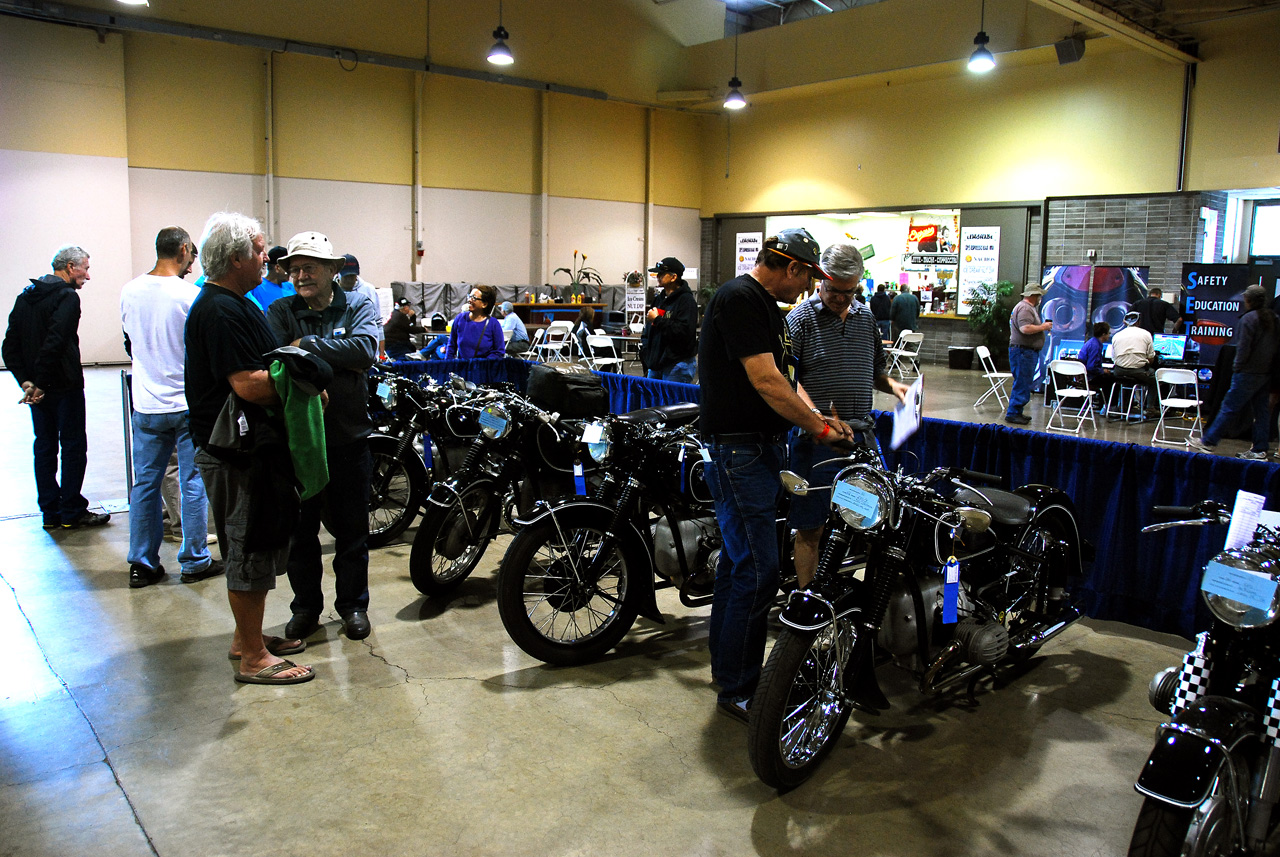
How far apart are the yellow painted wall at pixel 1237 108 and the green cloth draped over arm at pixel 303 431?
589 inches

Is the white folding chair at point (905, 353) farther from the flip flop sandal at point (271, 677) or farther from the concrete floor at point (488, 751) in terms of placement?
the flip flop sandal at point (271, 677)

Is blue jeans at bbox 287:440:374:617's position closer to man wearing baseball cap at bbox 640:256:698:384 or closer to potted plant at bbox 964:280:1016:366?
man wearing baseball cap at bbox 640:256:698:384

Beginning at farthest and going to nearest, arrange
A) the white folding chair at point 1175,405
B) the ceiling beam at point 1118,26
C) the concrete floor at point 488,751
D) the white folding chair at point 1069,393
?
the ceiling beam at point 1118,26 < the white folding chair at point 1069,393 < the white folding chair at point 1175,405 < the concrete floor at point 488,751

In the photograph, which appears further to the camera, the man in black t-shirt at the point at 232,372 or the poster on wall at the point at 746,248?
the poster on wall at the point at 746,248

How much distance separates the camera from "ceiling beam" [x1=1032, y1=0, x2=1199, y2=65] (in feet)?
39.4

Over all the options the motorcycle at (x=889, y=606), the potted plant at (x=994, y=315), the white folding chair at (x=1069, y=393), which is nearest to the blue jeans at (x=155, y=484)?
the motorcycle at (x=889, y=606)

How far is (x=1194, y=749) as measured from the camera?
2.03m

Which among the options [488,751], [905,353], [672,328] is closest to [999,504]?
[488,751]

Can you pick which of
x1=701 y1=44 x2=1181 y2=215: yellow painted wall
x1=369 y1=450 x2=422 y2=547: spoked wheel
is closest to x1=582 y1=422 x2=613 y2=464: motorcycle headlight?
x1=369 y1=450 x2=422 y2=547: spoked wheel

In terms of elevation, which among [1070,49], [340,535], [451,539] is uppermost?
[1070,49]

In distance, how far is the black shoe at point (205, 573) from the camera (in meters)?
4.66

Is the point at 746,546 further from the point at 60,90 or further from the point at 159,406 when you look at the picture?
the point at 60,90

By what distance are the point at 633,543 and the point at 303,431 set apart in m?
1.36

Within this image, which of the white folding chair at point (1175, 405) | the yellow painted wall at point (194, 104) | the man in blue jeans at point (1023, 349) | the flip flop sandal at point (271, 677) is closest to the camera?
the flip flop sandal at point (271, 677)
